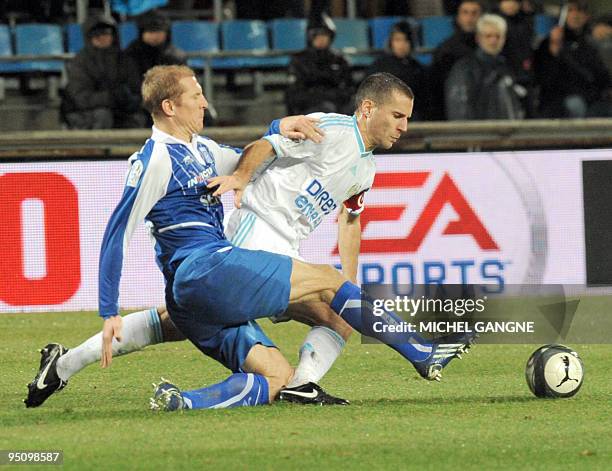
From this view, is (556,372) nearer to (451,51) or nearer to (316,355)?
(316,355)

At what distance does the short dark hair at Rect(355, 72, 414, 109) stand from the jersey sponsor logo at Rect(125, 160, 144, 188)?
120cm

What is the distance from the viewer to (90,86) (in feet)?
41.5

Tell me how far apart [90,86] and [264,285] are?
6.98 meters

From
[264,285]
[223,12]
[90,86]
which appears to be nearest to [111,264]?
[264,285]

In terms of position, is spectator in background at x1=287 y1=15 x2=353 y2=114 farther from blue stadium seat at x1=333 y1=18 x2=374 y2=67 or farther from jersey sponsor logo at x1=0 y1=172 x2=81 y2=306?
jersey sponsor logo at x1=0 y1=172 x2=81 y2=306

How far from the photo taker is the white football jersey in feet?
21.8

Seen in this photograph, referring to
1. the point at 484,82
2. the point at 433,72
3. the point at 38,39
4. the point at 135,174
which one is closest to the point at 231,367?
the point at 135,174

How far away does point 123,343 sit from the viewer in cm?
655

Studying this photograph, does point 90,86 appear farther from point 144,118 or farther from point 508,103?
point 508,103

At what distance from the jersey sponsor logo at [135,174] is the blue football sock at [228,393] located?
0.99 metres

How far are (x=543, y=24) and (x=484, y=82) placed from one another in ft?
11.8

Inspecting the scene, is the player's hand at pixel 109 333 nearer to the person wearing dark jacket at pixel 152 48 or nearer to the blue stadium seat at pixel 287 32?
the person wearing dark jacket at pixel 152 48

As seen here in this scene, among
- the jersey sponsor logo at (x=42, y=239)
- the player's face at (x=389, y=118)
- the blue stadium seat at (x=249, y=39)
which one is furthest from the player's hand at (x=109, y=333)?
the blue stadium seat at (x=249, y=39)

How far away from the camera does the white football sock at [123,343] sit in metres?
6.47
